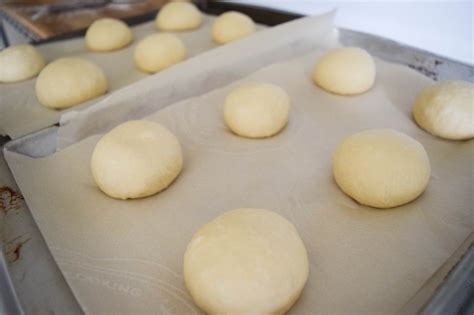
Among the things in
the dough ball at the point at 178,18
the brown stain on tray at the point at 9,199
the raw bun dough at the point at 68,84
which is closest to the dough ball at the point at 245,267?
the brown stain on tray at the point at 9,199

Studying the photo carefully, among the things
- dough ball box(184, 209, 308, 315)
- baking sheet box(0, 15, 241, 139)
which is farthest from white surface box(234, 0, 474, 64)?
dough ball box(184, 209, 308, 315)

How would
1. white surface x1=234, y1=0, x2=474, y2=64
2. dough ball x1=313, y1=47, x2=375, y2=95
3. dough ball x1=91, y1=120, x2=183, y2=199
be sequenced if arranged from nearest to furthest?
dough ball x1=91, y1=120, x2=183, y2=199 < dough ball x1=313, y1=47, x2=375, y2=95 < white surface x1=234, y1=0, x2=474, y2=64

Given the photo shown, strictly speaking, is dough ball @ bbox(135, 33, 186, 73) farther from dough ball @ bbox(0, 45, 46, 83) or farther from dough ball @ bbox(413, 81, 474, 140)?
dough ball @ bbox(413, 81, 474, 140)

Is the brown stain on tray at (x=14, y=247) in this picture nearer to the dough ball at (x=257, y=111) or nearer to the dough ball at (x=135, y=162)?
the dough ball at (x=135, y=162)

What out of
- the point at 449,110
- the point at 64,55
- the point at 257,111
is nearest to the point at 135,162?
the point at 257,111

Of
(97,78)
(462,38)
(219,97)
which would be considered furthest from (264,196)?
(462,38)
